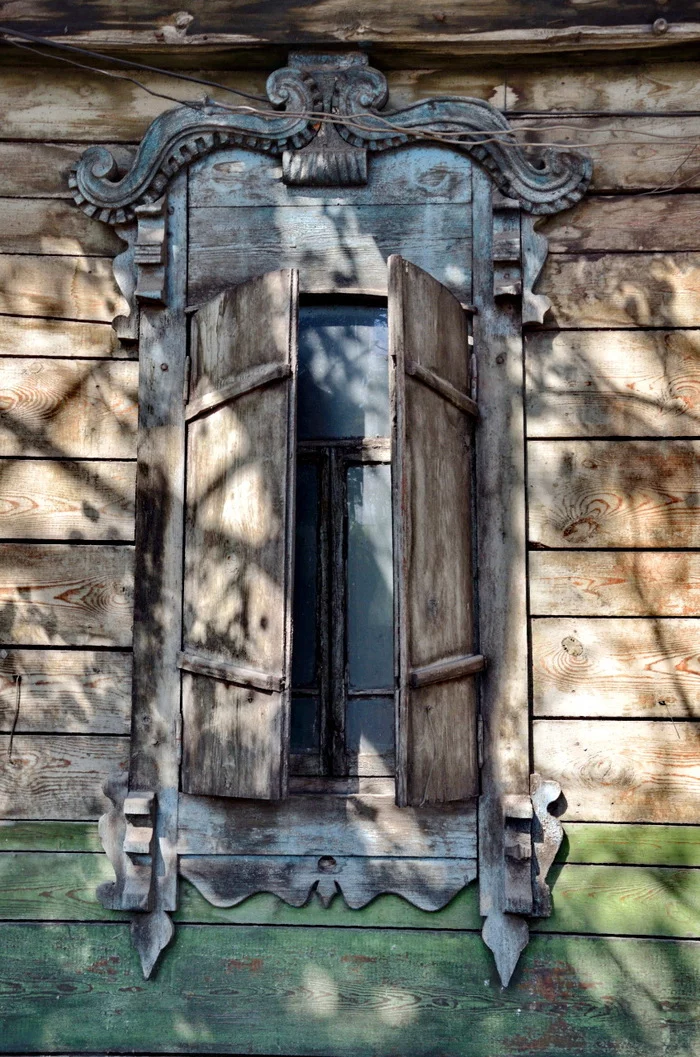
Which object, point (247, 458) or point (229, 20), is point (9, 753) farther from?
point (229, 20)

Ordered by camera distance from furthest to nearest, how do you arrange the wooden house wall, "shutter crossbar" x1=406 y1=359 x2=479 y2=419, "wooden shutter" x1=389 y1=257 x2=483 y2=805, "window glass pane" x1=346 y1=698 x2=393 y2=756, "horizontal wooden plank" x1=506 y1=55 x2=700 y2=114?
"horizontal wooden plank" x1=506 y1=55 x2=700 y2=114
"window glass pane" x1=346 y1=698 x2=393 y2=756
the wooden house wall
"shutter crossbar" x1=406 y1=359 x2=479 y2=419
"wooden shutter" x1=389 y1=257 x2=483 y2=805

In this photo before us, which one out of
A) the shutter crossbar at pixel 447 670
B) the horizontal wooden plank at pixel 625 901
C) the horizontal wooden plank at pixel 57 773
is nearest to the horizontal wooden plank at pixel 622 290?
the shutter crossbar at pixel 447 670

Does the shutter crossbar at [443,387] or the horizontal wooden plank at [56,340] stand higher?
the horizontal wooden plank at [56,340]

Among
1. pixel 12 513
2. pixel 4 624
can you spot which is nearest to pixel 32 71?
pixel 12 513

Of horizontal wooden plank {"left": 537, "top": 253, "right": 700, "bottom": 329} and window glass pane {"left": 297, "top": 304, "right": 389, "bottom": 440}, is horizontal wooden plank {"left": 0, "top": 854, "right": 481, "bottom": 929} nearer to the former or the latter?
window glass pane {"left": 297, "top": 304, "right": 389, "bottom": 440}

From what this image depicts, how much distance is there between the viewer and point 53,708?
11.3 feet

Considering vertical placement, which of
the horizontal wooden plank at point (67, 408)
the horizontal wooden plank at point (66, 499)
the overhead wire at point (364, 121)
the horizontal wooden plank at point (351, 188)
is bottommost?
the horizontal wooden plank at point (66, 499)

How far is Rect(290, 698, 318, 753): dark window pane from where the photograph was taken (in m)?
3.40

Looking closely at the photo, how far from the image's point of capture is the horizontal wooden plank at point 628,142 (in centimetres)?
359

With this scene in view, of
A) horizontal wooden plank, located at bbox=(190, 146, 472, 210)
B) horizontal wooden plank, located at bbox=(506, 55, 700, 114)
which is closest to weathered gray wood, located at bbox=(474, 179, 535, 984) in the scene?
horizontal wooden plank, located at bbox=(190, 146, 472, 210)

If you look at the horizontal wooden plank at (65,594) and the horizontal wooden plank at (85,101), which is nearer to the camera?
the horizontal wooden plank at (65,594)

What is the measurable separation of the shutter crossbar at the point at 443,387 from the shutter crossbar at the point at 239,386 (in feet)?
1.24

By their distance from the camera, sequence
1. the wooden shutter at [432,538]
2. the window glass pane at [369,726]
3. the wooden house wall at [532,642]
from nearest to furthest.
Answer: the wooden shutter at [432,538]
the wooden house wall at [532,642]
the window glass pane at [369,726]

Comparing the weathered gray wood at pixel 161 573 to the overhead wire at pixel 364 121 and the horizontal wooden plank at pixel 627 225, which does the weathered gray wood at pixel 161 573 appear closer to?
the overhead wire at pixel 364 121
